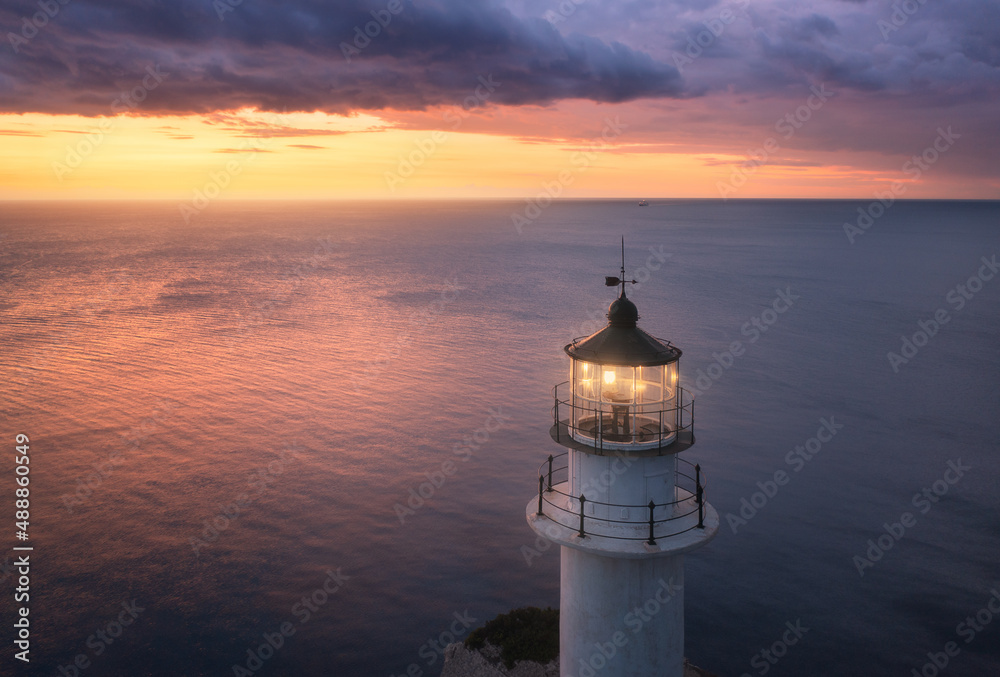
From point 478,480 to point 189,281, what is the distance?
2664 inches

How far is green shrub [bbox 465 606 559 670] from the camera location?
16.5 meters

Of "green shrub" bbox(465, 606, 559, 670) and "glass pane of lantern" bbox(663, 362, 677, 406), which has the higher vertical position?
"glass pane of lantern" bbox(663, 362, 677, 406)

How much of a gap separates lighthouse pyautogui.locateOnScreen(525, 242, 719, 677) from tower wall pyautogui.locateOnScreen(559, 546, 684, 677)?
15mm

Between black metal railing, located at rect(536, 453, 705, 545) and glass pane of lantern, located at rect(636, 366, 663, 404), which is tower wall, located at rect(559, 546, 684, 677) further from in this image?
glass pane of lantern, located at rect(636, 366, 663, 404)

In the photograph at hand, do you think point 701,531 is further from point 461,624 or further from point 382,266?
point 382,266

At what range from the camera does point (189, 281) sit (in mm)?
83062

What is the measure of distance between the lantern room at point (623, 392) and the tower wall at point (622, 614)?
178 centimetres

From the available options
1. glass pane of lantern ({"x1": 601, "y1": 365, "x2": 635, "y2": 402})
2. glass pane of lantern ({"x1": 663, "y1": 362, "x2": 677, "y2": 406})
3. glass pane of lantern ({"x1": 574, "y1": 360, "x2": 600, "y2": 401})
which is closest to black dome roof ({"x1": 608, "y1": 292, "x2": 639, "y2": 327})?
glass pane of lantern ({"x1": 601, "y1": 365, "x2": 635, "y2": 402})

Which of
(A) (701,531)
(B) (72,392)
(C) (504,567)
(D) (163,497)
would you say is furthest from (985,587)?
(B) (72,392)

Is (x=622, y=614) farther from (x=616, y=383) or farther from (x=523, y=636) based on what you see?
(x=523, y=636)

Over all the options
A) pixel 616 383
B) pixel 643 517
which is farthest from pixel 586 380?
pixel 643 517

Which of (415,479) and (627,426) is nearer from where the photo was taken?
(627,426)

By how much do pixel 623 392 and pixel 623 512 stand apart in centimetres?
176

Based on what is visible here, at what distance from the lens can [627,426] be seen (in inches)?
376
